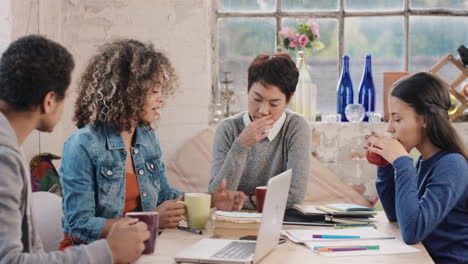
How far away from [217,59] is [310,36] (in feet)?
1.98

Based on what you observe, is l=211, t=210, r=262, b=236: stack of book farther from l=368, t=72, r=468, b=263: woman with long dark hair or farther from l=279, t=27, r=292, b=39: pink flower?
l=279, t=27, r=292, b=39: pink flower

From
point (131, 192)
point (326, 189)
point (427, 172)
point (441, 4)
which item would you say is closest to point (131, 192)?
point (131, 192)

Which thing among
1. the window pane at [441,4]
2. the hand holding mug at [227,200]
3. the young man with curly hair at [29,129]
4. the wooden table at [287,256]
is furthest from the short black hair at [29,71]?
the window pane at [441,4]

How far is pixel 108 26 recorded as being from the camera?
3.27 meters

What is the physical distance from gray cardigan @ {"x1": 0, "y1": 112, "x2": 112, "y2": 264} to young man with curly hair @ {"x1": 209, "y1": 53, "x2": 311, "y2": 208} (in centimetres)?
110

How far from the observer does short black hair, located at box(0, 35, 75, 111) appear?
3.50 ft

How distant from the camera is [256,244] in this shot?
118 centimetres

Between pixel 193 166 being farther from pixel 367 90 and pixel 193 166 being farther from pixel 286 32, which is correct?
pixel 367 90

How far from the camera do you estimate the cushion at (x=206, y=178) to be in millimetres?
3000

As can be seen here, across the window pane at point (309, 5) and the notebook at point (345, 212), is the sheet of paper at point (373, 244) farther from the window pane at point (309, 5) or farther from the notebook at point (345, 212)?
the window pane at point (309, 5)

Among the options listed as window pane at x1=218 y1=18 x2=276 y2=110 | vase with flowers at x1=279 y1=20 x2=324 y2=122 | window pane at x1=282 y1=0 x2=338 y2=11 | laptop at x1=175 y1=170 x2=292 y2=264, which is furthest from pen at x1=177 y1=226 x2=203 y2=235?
window pane at x1=282 y1=0 x2=338 y2=11

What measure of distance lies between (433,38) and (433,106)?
5.93 ft

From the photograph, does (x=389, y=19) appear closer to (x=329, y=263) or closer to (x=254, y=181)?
(x=254, y=181)

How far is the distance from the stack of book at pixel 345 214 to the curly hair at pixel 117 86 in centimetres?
64
